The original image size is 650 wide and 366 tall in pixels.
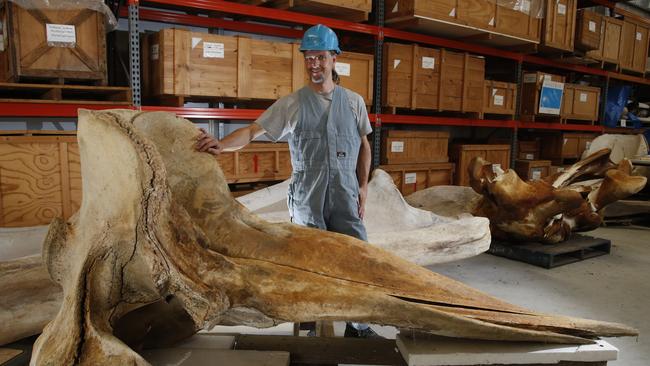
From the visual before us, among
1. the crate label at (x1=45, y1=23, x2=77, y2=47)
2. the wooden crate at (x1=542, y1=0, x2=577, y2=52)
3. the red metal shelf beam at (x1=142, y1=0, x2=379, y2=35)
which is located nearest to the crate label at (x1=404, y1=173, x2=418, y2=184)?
the red metal shelf beam at (x1=142, y1=0, x2=379, y2=35)

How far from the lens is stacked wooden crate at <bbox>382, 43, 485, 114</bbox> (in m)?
6.24

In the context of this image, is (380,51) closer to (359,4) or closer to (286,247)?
(359,4)

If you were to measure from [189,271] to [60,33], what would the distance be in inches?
136

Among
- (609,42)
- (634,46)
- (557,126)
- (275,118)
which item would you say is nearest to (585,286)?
(275,118)

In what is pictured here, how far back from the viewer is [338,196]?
3207 mm

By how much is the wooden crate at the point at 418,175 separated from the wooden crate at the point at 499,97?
1317mm

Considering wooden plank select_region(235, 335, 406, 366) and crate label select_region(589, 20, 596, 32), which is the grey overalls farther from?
crate label select_region(589, 20, 596, 32)

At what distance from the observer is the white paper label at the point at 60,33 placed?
3904mm

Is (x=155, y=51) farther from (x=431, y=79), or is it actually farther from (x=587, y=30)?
(x=587, y=30)

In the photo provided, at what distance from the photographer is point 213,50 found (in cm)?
472

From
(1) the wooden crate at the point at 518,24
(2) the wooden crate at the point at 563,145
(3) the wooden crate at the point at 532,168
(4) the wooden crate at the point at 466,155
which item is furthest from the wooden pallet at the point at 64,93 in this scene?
(2) the wooden crate at the point at 563,145

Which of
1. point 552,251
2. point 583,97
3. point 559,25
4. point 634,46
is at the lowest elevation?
point 552,251

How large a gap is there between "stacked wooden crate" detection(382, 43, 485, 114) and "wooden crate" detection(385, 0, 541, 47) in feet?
1.13

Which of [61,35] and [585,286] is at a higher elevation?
[61,35]
